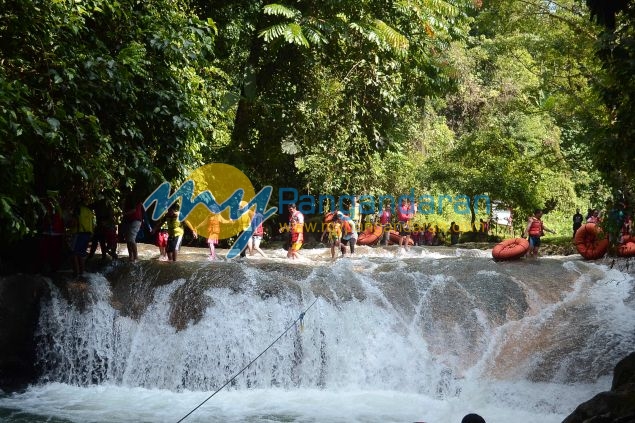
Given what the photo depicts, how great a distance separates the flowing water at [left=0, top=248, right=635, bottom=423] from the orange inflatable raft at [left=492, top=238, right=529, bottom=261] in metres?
1.70

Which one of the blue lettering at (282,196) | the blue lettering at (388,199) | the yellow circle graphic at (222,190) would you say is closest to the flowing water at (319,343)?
the yellow circle graphic at (222,190)

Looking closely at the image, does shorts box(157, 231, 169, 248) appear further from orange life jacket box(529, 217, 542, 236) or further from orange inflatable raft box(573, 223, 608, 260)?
orange inflatable raft box(573, 223, 608, 260)

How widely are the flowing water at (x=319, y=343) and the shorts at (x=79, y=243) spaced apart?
0.49 meters

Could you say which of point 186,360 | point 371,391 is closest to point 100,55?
point 186,360

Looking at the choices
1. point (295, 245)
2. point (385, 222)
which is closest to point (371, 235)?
point (385, 222)

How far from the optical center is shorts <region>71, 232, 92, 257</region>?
37.3 feet

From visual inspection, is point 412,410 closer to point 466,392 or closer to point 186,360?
point 466,392

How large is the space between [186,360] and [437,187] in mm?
13342

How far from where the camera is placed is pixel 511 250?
1373cm

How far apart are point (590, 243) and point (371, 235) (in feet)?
25.5

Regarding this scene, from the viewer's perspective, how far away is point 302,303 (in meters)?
10.8

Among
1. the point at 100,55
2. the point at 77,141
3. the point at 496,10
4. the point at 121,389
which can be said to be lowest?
the point at 121,389

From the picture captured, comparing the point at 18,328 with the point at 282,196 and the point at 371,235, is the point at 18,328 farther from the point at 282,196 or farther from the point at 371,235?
the point at 371,235

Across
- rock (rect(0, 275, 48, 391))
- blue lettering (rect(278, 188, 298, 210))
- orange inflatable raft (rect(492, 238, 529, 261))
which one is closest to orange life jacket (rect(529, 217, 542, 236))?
orange inflatable raft (rect(492, 238, 529, 261))
